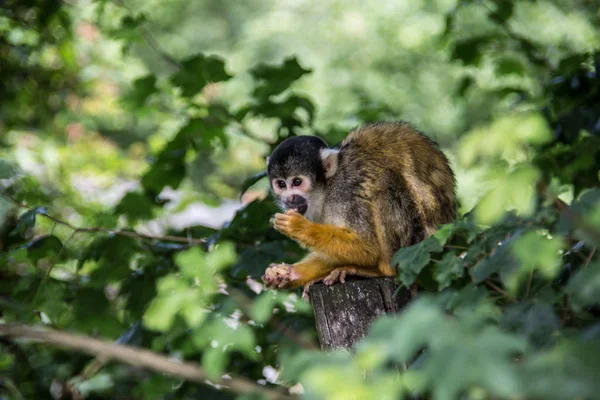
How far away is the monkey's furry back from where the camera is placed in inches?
126

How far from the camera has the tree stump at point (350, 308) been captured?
2475 mm

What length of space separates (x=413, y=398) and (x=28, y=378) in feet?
9.66

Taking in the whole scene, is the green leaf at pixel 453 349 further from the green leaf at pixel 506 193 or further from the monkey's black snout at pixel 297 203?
the monkey's black snout at pixel 297 203

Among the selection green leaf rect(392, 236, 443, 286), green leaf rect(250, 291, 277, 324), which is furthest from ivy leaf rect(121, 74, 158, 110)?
green leaf rect(250, 291, 277, 324)

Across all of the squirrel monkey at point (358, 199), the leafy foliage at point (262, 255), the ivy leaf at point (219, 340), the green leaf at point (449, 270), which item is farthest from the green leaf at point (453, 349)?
the squirrel monkey at point (358, 199)

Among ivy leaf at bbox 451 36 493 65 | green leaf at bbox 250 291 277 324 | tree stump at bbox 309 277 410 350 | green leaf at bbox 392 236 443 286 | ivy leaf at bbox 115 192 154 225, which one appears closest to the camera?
green leaf at bbox 250 291 277 324

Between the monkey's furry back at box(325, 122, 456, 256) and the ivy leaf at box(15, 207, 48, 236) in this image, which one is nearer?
the ivy leaf at box(15, 207, 48, 236)

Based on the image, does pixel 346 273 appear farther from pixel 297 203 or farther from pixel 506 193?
pixel 506 193

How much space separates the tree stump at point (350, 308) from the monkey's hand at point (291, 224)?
589mm

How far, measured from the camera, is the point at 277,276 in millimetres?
3135

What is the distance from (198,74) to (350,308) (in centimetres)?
205

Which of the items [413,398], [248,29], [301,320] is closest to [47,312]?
[301,320]

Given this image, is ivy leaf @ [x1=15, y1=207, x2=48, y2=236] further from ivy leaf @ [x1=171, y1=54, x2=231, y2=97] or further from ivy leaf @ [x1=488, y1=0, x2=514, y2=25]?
ivy leaf @ [x1=488, y1=0, x2=514, y2=25]

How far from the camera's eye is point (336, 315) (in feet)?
8.27
